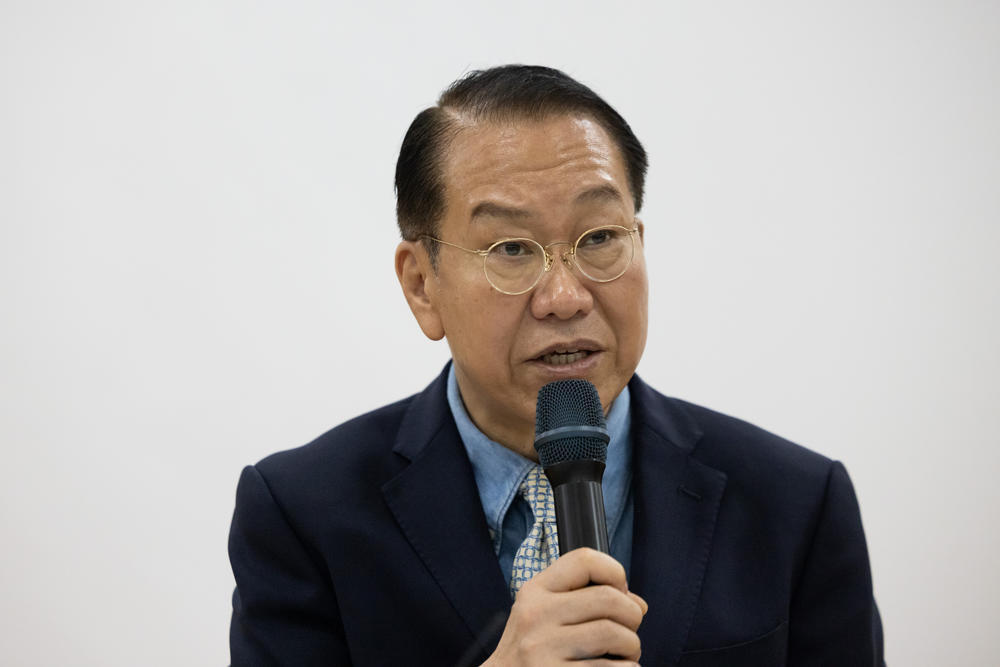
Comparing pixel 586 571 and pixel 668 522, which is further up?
pixel 668 522

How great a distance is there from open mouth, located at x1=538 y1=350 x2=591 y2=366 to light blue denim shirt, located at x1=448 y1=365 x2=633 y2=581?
0.86ft

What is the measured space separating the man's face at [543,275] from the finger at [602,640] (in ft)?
1.81

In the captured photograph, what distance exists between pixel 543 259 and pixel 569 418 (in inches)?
15.4

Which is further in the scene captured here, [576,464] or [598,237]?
[598,237]

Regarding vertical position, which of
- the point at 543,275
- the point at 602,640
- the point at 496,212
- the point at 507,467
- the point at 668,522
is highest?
the point at 496,212

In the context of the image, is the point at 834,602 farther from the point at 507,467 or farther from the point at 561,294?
the point at 561,294

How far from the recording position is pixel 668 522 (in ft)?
5.52

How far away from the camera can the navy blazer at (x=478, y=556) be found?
5.31ft

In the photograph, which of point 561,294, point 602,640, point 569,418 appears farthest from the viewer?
point 561,294

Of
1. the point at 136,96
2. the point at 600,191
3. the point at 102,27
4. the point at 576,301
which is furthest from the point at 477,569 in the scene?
the point at 102,27

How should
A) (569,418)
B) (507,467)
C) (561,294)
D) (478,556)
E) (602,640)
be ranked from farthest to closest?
(507,467) → (478,556) → (561,294) → (569,418) → (602,640)

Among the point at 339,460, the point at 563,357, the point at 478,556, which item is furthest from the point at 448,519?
the point at 563,357

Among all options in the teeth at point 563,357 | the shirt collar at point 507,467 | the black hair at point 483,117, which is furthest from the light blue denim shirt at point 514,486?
the black hair at point 483,117

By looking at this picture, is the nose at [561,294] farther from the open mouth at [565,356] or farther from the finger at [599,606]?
the finger at [599,606]
